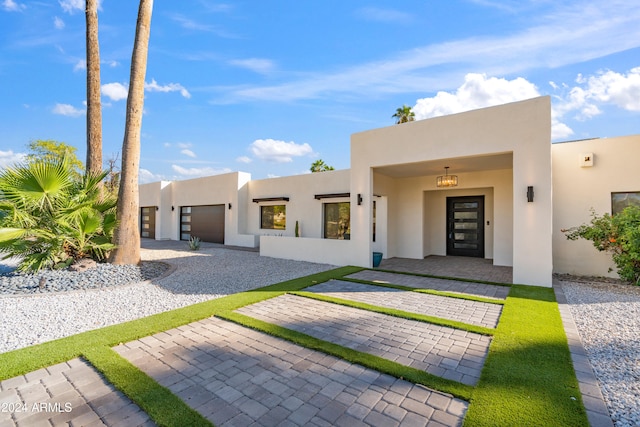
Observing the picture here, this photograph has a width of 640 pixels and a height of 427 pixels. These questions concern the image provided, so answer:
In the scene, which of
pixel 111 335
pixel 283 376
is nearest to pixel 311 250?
pixel 111 335

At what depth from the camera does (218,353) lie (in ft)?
11.5

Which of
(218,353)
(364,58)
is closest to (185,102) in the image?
(364,58)

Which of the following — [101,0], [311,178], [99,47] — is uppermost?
[101,0]

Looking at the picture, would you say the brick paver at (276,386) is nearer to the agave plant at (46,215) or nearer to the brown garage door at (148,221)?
the agave plant at (46,215)

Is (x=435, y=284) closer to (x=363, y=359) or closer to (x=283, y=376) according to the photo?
(x=363, y=359)

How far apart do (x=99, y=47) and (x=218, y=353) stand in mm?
10977

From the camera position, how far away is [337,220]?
13.4 metres

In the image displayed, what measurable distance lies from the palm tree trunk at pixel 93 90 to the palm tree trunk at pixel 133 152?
1.70 m

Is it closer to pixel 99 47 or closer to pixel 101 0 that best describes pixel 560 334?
pixel 99 47

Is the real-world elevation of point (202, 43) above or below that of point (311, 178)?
above

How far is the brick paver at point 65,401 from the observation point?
7.66 ft

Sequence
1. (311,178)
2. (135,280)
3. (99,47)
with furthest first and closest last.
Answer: (311,178)
(99,47)
(135,280)

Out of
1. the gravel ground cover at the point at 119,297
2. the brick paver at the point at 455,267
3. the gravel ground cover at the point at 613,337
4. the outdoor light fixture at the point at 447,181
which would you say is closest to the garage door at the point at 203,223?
the gravel ground cover at the point at 119,297

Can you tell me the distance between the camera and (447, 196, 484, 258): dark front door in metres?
11.5
